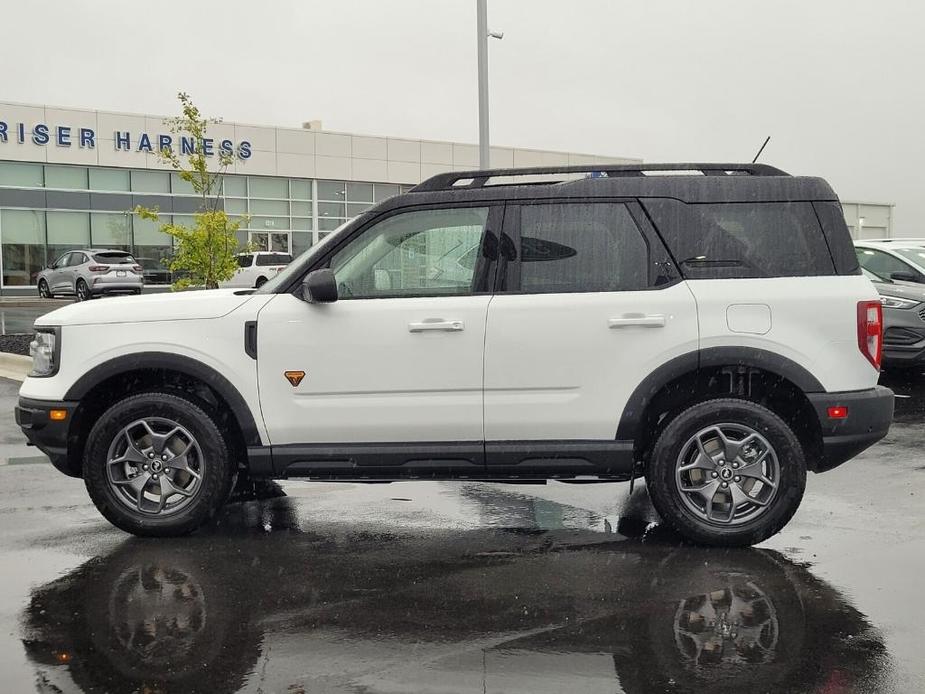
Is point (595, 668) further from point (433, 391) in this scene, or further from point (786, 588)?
point (433, 391)

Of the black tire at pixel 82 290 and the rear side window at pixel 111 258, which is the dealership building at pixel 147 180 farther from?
the black tire at pixel 82 290

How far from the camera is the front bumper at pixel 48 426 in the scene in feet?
18.8

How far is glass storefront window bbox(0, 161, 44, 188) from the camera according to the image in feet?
125

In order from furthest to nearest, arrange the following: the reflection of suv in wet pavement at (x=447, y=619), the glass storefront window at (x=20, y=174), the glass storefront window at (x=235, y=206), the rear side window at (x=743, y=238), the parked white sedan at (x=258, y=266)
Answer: the glass storefront window at (x=235, y=206) → the glass storefront window at (x=20, y=174) → the parked white sedan at (x=258, y=266) → the rear side window at (x=743, y=238) → the reflection of suv in wet pavement at (x=447, y=619)

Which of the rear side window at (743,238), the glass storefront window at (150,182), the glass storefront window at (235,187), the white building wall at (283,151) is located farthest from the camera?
the glass storefront window at (235,187)

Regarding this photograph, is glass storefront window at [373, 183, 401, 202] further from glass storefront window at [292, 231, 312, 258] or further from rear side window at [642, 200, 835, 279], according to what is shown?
rear side window at [642, 200, 835, 279]

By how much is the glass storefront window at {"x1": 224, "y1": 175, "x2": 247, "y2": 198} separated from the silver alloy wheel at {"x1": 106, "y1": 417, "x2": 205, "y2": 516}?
3872cm

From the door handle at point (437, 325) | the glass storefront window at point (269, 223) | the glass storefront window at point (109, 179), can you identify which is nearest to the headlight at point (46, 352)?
the door handle at point (437, 325)

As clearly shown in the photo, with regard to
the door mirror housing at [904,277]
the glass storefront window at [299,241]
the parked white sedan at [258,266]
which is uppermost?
the glass storefront window at [299,241]

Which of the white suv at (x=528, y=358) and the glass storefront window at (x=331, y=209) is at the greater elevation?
the glass storefront window at (x=331, y=209)

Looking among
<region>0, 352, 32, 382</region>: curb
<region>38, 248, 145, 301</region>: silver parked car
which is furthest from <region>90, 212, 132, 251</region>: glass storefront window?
<region>0, 352, 32, 382</region>: curb

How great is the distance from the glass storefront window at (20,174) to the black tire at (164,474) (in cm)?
3599

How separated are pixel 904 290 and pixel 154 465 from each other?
982 cm

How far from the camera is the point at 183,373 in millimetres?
5707
